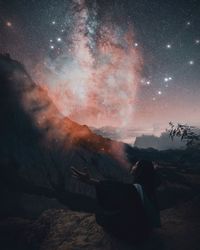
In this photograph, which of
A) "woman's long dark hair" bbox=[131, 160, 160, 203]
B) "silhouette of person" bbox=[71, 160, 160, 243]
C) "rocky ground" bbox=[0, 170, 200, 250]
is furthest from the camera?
"rocky ground" bbox=[0, 170, 200, 250]

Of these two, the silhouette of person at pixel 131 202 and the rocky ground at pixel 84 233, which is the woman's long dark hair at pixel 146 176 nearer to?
the silhouette of person at pixel 131 202

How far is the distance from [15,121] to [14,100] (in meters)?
2.00

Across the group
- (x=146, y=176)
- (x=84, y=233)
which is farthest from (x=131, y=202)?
(x=84, y=233)

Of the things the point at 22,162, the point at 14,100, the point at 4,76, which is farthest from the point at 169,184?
the point at 4,76

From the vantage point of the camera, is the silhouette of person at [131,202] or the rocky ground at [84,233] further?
the rocky ground at [84,233]

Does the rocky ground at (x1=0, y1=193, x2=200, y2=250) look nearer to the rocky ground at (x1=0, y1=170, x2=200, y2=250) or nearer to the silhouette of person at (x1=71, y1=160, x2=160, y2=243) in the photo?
the rocky ground at (x1=0, y1=170, x2=200, y2=250)

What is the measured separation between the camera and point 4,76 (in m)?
17.5

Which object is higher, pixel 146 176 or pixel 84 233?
pixel 146 176

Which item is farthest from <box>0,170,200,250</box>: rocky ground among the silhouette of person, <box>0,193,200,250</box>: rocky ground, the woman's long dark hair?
the woman's long dark hair

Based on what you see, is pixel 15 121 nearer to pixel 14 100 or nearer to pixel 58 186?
pixel 14 100

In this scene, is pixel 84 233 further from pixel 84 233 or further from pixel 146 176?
pixel 146 176

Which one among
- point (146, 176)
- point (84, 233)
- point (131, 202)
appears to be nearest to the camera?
point (131, 202)

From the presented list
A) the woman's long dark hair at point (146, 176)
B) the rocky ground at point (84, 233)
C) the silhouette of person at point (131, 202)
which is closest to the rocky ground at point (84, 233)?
the rocky ground at point (84, 233)

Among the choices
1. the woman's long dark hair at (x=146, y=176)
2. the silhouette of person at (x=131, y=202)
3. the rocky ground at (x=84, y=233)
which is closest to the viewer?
the silhouette of person at (x=131, y=202)
